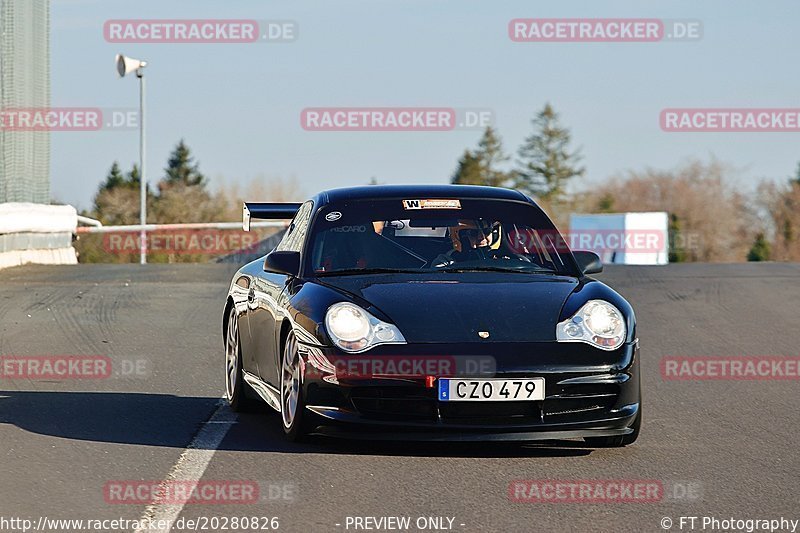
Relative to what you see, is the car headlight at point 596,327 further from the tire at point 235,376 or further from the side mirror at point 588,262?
the tire at point 235,376

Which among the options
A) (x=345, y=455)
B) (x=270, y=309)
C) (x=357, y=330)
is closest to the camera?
(x=357, y=330)

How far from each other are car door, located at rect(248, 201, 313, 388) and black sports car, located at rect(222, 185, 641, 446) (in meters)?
0.03

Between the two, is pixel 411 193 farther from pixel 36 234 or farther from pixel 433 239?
pixel 36 234

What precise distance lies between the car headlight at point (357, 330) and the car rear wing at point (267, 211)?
8.50 ft

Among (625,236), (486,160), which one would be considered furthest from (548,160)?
(625,236)

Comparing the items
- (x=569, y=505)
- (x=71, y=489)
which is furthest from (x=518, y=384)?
(x=71, y=489)

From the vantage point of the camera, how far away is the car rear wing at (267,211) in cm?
969

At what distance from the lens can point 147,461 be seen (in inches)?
276

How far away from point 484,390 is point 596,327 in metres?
0.75

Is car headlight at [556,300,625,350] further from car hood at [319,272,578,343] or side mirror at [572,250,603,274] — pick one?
side mirror at [572,250,603,274]

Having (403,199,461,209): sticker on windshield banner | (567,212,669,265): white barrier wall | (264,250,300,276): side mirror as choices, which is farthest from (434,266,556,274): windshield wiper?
(567,212,669,265): white barrier wall

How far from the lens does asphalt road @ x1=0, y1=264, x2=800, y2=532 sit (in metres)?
5.88

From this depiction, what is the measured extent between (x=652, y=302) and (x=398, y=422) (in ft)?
37.3

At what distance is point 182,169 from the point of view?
129 m
